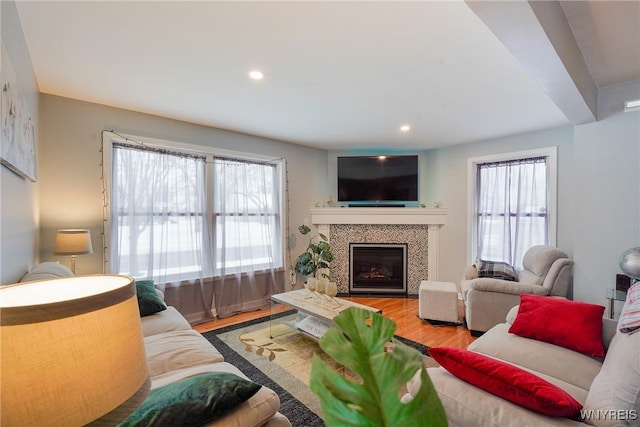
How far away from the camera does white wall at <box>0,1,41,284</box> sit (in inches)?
58.4

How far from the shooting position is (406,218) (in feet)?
15.5

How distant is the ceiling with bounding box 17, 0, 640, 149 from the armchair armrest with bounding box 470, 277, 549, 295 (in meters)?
1.69

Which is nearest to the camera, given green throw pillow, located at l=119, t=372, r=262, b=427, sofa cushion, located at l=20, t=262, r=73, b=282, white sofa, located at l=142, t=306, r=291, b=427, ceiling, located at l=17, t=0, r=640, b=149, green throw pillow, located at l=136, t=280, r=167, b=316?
green throw pillow, located at l=119, t=372, r=262, b=427

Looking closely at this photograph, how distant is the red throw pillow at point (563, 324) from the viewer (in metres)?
1.85

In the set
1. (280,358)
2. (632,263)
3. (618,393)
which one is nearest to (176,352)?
(280,358)

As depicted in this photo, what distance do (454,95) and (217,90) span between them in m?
2.20

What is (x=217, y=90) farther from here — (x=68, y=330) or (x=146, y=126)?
(x=68, y=330)

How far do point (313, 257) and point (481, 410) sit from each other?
3602mm

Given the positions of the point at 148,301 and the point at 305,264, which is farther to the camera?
the point at 305,264

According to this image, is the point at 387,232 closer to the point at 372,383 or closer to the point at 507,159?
the point at 507,159

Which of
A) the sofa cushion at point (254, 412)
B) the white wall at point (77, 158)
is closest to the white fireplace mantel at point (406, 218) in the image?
the white wall at point (77, 158)

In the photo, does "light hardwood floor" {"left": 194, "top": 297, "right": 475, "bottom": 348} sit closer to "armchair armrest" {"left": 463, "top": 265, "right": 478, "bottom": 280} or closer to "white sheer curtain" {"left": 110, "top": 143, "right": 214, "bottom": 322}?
"white sheer curtain" {"left": 110, "top": 143, "right": 214, "bottom": 322}

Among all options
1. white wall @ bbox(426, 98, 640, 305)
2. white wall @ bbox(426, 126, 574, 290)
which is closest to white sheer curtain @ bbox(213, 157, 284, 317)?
white wall @ bbox(426, 126, 574, 290)

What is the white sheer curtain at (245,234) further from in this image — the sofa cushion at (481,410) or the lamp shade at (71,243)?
the sofa cushion at (481,410)
